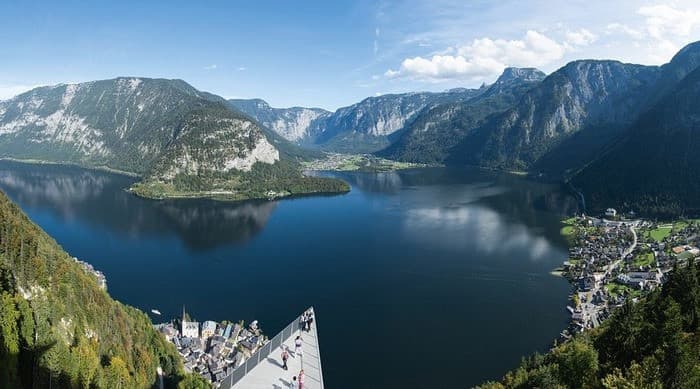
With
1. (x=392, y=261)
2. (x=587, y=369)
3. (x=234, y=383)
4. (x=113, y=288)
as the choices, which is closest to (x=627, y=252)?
→ (x=392, y=261)

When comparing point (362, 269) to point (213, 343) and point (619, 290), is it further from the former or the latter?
point (619, 290)

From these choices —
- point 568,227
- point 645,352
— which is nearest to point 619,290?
point 568,227

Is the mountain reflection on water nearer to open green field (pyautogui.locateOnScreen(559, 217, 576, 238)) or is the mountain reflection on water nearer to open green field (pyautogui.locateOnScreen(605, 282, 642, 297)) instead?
open green field (pyautogui.locateOnScreen(605, 282, 642, 297))

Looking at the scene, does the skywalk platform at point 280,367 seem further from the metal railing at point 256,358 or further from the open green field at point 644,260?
the open green field at point 644,260

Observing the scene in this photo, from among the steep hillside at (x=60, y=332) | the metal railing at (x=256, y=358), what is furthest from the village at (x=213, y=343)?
the metal railing at (x=256, y=358)

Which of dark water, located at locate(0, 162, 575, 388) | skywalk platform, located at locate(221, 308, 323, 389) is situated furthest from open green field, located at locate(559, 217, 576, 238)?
skywalk platform, located at locate(221, 308, 323, 389)

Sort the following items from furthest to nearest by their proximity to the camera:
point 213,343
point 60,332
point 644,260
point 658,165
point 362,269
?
point 658,165
point 644,260
point 362,269
point 213,343
point 60,332
